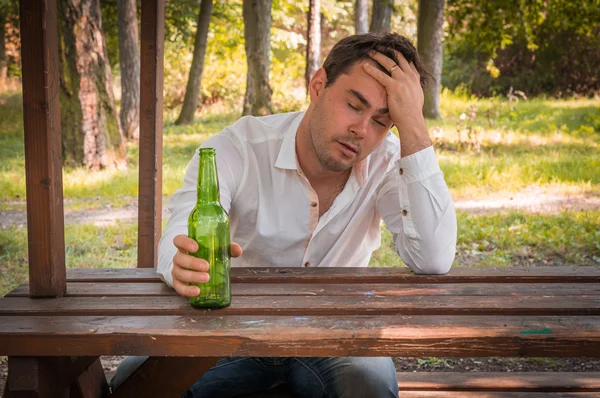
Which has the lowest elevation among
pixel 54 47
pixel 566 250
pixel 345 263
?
pixel 566 250

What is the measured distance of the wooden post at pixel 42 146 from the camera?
2084 mm

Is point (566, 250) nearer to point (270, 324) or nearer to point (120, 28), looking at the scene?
point (270, 324)

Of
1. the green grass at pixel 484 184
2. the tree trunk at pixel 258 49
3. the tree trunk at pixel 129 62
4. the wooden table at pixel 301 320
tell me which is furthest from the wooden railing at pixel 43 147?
the tree trunk at pixel 129 62

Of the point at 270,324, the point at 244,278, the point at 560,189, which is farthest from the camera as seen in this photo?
the point at 560,189

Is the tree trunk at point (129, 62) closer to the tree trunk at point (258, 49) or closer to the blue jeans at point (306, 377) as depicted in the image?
the tree trunk at point (258, 49)

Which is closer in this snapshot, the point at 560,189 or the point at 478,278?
the point at 478,278

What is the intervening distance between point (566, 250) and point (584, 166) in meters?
3.26

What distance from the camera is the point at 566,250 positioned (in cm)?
602

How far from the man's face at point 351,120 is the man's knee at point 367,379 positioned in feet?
2.46

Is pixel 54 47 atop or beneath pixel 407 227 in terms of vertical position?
atop

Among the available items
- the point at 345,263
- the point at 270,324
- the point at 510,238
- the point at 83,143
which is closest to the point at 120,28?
the point at 83,143

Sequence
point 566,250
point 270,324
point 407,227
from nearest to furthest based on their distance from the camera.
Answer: point 270,324
point 407,227
point 566,250

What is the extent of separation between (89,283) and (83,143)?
6.87 metres

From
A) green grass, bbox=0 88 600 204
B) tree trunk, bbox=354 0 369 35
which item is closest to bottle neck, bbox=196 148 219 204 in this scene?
green grass, bbox=0 88 600 204
